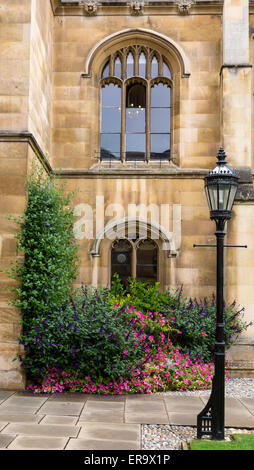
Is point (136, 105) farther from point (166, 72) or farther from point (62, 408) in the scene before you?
point (62, 408)

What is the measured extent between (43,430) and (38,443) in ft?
1.56

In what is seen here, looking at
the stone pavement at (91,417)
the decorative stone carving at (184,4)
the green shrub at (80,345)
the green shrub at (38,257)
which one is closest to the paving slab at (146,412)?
the stone pavement at (91,417)

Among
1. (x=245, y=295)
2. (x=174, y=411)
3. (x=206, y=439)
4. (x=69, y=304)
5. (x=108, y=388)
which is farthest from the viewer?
(x=245, y=295)

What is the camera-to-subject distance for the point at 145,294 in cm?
962

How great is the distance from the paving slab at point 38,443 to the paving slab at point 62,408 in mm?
1033

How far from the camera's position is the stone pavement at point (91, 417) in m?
4.97

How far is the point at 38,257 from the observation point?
7.58 m

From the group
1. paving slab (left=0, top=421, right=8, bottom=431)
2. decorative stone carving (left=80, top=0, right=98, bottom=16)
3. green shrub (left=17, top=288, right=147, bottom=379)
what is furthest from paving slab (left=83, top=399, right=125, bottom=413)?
decorative stone carving (left=80, top=0, right=98, bottom=16)

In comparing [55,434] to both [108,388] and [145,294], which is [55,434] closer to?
[108,388]

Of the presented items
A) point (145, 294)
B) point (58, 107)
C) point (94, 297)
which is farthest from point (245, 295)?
point (58, 107)

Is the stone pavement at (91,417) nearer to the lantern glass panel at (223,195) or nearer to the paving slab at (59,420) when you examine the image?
the paving slab at (59,420)

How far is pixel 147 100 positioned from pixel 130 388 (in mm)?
6739

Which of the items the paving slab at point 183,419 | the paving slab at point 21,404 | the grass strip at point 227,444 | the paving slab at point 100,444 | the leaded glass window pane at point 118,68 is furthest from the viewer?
the leaded glass window pane at point 118,68

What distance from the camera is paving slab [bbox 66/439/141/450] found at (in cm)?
480
